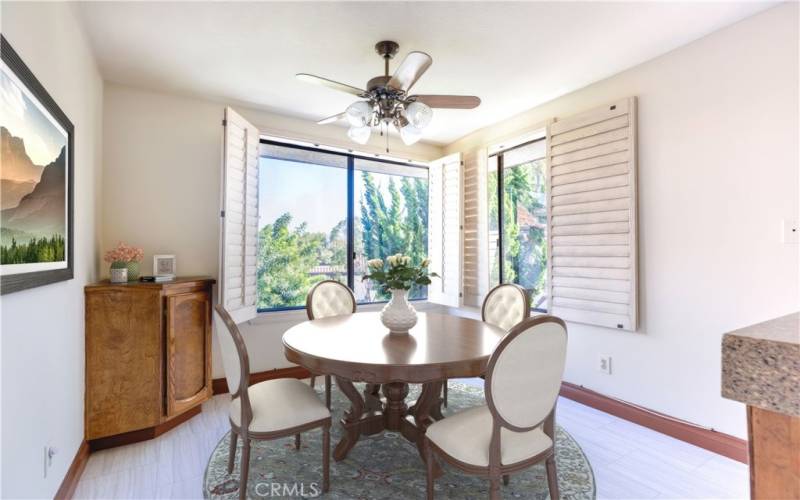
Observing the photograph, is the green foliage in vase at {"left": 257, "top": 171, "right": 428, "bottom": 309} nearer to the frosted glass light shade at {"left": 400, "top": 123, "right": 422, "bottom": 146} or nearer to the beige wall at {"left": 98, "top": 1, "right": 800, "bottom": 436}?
the beige wall at {"left": 98, "top": 1, "right": 800, "bottom": 436}

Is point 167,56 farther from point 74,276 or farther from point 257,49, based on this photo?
point 74,276

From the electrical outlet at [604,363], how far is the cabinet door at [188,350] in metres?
2.95

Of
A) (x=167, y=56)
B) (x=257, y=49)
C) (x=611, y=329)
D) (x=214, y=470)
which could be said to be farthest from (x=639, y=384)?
(x=167, y=56)

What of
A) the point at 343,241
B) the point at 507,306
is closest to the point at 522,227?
the point at 507,306

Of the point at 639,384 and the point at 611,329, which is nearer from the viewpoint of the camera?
the point at 639,384

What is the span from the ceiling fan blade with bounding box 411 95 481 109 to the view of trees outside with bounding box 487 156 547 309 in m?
1.56

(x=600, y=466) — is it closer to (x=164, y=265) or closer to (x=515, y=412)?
(x=515, y=412)

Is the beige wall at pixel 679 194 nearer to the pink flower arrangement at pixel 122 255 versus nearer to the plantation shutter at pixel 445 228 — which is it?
the pink flower arrangement at pixel 122 255

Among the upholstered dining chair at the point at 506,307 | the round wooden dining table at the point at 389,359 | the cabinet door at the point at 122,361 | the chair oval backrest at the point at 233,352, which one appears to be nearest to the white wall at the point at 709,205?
the upholstered dining chair at the point at 506,307

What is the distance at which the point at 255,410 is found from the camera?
180 centimetres

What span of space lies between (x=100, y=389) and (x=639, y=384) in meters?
3.47

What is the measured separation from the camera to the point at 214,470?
2037 millimetres

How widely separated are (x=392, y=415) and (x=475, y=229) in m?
2.26

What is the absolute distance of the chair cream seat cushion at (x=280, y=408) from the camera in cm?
175
